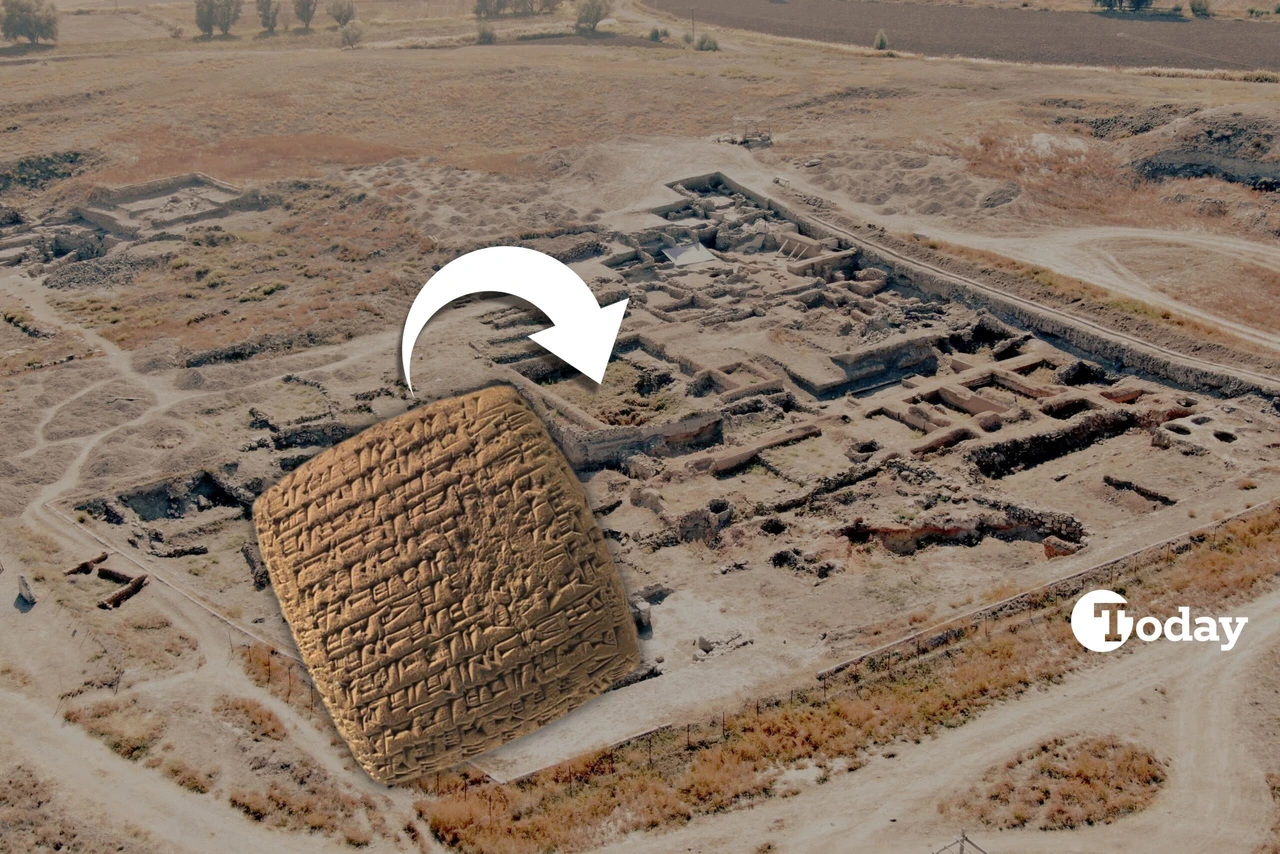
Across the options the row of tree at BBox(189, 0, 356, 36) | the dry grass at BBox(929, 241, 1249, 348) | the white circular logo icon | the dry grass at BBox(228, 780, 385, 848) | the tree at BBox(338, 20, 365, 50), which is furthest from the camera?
the row of tree at BBox(189, 0, 356, 36)

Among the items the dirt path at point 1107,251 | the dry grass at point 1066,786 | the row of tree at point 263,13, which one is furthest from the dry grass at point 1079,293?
the row of tree at point 263,13

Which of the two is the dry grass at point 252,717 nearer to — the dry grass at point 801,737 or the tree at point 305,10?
the dry grass at point 801,737

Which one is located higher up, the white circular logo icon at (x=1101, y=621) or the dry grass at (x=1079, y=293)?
the dry grass at (x=1079, y=293)

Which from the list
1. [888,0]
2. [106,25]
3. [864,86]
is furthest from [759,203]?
[106,25]

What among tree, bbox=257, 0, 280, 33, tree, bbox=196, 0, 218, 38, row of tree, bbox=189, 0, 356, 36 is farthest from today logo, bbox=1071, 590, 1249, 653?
tree, bbox=257, 0, 280, 33

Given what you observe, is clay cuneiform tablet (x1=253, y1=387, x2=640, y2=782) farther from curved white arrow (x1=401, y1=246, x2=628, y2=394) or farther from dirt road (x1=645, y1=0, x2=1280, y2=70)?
dirt road (x1=645, y1=0, x2=1280, y2=70)

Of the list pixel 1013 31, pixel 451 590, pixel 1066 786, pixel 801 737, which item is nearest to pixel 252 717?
pixel 801 737

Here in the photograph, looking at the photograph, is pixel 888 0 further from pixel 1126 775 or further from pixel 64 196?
pixel 1126 775
